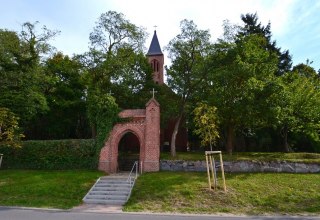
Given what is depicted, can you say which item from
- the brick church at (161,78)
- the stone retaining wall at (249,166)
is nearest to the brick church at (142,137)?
the stone retaining wall at (249,166)

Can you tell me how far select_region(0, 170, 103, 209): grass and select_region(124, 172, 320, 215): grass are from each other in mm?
3136

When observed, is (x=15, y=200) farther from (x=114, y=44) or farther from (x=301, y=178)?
(x=114, y=44)

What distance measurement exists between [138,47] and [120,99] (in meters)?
5.42

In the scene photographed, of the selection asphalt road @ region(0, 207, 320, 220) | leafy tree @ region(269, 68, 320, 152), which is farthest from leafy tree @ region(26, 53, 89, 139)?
leafy tree @ region(269, 68, 320, 152)

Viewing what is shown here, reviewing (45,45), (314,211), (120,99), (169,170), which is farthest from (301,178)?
(45,45)

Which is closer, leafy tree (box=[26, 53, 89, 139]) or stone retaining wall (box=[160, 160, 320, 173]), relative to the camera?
stone retaining wall (box=[160, 160, 320, 173])

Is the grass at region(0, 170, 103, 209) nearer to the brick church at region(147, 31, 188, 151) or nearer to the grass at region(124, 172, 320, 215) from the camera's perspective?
the grass at region(124, 172, 320, 215)

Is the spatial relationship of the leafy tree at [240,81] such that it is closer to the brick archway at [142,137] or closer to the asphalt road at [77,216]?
the brick archway at [142,137]

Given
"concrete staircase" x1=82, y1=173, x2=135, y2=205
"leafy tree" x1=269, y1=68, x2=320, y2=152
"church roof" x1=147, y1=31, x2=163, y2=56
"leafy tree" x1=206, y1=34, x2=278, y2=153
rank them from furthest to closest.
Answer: "church roof" x1=147, y1=31, x2=163, y2=56, "leafy tree" x1=269, y1=68, x2=320, y2=152, "leafy tree" x1=206, y1=34, x2=278, y2=153, "concrete staircase" x1=82, y1=173, x2=135, y2=205

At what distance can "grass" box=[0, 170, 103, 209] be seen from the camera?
1623 cm

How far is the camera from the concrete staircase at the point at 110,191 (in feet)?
55.3

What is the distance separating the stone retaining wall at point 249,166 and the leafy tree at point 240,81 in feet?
12.9

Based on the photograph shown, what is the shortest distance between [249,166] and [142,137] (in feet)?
25.5

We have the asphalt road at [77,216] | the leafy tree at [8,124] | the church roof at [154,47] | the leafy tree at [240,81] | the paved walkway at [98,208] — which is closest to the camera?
the asphalt road at [77,216]
